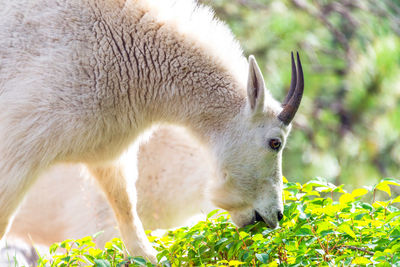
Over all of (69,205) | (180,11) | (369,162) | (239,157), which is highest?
(180,11)

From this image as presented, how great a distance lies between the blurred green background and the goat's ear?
12.2 feet

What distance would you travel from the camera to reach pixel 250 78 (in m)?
3.85

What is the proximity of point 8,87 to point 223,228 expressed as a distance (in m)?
1.49

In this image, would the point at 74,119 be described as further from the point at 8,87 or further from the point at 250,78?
the point at 250,78

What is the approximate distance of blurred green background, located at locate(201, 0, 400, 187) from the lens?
766 cm

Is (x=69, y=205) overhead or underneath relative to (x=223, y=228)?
underneath

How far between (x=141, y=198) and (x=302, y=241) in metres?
3.01

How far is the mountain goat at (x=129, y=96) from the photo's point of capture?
3711 millimetres

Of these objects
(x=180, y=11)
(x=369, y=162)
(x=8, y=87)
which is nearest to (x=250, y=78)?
(x=180, y=11)

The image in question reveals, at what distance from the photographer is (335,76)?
948cm

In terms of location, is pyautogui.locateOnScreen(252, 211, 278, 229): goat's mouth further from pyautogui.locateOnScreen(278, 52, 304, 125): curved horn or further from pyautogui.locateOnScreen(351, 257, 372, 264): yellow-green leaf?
pyautogui.locateOnScreen(351, 257, 372, 264): yellow-green leaf

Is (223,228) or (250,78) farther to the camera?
(250,78)

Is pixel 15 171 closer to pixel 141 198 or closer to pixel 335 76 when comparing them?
pixel 141 198

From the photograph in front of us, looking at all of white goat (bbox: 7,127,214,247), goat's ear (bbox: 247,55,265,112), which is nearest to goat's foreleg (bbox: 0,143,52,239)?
goat's ear (bbox: 247,55,265,112)
